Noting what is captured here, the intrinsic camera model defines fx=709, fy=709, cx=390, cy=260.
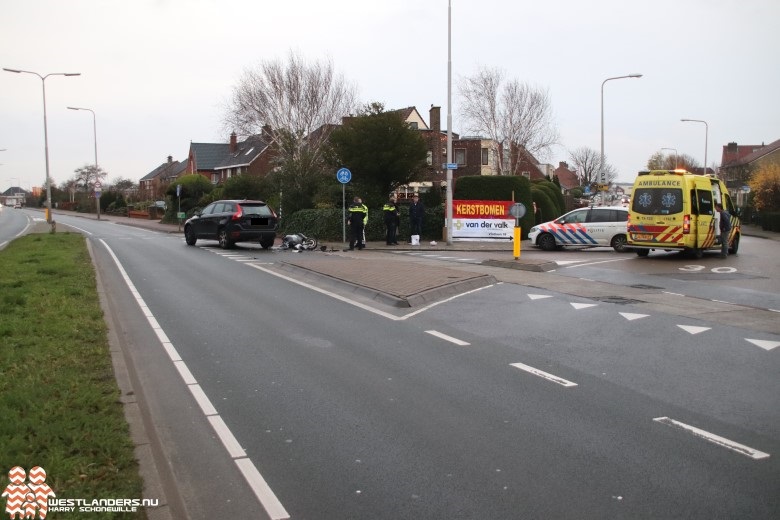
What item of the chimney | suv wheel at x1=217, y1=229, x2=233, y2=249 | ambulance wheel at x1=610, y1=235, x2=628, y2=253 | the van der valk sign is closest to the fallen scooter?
suv wheel at x1=217, y1=229, x2=233, y2=249

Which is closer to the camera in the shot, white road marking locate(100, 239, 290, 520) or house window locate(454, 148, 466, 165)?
white road marking locate(100, 239, 290, 520)

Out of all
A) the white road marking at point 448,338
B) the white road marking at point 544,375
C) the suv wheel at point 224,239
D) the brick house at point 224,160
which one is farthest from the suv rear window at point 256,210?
the brick house at point 224,160

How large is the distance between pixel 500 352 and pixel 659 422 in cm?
272

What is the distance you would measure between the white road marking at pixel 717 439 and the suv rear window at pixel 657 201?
52.7 feet

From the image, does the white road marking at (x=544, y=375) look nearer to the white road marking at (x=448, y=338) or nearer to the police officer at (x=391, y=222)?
the white road marking at (x=448, y=338)

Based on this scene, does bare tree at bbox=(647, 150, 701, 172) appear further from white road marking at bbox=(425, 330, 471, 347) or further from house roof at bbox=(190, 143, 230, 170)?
white road marking at bbox=(425, 330, 471, 347)

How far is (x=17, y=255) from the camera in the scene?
19406 mm

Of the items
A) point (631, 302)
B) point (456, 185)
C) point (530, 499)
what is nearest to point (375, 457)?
point (530, 499)

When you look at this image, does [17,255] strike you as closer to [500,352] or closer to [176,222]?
[500,352]

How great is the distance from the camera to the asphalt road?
170 inches

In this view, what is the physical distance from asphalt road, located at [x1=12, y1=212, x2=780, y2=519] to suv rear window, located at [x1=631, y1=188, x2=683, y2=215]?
1060cm

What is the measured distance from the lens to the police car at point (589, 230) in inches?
978

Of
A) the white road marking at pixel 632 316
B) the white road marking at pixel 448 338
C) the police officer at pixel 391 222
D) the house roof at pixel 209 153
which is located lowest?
the white road marking at pixel 448 338

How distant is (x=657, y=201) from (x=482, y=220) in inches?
355
